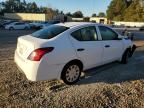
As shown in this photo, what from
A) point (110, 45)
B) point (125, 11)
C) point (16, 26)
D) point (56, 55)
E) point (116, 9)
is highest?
point (116, 9)

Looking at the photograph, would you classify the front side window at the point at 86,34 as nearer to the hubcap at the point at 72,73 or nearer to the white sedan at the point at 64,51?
the white sedan at the point at 64,51

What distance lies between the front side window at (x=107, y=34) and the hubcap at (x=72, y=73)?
1.51 metres

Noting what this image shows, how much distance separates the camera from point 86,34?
7035 mm

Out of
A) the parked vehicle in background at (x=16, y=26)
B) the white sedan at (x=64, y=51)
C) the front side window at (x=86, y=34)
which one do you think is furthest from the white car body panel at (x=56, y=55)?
the parked vehicle in background at (x=16, y=26)

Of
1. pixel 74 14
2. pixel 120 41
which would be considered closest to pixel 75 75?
pixel 120 41

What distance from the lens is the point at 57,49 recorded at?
6.02 m

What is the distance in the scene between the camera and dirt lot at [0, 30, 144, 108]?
5.33m

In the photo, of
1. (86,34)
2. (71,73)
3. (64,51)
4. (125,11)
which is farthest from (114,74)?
(125,11)

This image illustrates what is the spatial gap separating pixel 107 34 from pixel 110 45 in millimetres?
366

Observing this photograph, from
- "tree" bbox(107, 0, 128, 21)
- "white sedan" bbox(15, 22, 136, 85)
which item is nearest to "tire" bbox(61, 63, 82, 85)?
"white sedan" bbox(15, 22, 136, 85)

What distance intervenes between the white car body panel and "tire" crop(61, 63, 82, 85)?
17 cm

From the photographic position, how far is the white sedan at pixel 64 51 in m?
5.83

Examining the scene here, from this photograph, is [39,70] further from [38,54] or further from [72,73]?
[72,73]

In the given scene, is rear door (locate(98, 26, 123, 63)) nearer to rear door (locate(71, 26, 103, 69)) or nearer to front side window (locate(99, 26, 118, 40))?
front side window (locate(99, 26, 118, 40))
